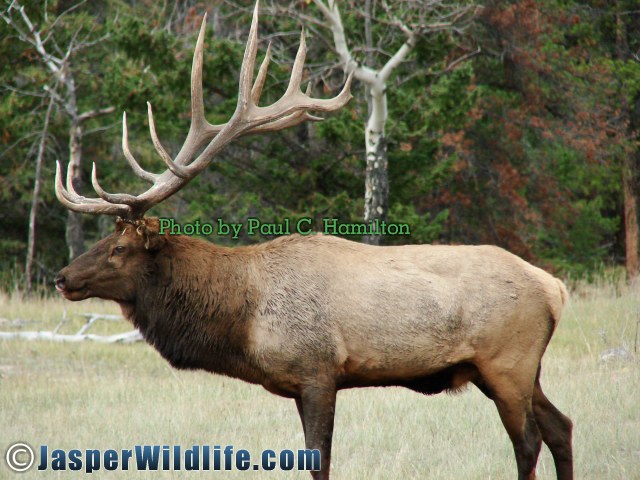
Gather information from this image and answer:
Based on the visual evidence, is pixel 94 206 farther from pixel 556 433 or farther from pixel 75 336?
pixel 75 336

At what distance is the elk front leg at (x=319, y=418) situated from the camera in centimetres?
498

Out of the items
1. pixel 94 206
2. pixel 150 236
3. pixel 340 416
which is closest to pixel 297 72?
pixel 150 236

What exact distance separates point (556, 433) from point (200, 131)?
323 cm

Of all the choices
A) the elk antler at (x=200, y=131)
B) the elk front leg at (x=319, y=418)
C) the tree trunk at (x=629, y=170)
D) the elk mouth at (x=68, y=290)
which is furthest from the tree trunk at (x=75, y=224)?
the elk front leg at (x=319, y=418)

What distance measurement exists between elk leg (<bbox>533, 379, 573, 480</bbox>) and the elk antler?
8.31ft

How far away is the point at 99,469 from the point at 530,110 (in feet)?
48.5

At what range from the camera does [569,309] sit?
36.5 ft

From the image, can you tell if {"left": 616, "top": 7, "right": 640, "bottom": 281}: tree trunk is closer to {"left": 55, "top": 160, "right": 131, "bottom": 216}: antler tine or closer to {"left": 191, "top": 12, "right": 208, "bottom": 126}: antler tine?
{"left": 191, "top": 12, "right": 208, "bottom": 126}: antler tine

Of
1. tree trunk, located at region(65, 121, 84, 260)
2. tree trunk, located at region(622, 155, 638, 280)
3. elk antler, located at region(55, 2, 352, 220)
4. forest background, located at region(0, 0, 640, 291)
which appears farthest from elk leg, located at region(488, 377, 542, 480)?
tree trunk, located at region(622, 155, 638, 280)

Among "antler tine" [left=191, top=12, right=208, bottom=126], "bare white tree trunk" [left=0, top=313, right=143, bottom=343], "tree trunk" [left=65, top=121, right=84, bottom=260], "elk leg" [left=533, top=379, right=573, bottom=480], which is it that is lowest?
"bare white tree trunk" [left=0, top=313, right=143, bottom=343]

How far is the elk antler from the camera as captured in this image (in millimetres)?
5512

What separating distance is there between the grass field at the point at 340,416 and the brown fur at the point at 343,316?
815 millimetres

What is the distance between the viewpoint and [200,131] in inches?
238

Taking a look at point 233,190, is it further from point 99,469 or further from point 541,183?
point 99,469
